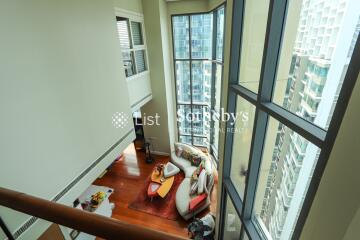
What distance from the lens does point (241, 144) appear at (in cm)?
261

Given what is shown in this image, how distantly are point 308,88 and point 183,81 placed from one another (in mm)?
5521

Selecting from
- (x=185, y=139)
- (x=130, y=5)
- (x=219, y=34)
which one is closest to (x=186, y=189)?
(x=185, y=139)

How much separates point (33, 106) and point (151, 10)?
4719mm

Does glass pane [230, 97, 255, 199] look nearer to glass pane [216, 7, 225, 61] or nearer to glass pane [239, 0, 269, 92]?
glass pane [239, 0, 269, 92]

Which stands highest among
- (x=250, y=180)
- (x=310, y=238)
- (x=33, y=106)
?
(x=33, y=106)

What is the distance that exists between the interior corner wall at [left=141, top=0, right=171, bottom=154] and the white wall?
2.67 m

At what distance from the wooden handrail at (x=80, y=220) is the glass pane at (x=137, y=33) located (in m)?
5.31

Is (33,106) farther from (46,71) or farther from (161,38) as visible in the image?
(161,38)

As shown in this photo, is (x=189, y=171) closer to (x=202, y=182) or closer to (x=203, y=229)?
(x=202, y=182)

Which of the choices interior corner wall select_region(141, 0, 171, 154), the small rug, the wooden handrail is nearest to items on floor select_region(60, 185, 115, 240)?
the small rug

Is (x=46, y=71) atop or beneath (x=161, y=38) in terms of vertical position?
beneath

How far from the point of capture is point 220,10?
4961mm

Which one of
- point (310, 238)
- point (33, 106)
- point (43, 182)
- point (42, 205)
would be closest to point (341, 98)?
point (310, 238)

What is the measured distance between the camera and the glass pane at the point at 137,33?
17.1 ft
